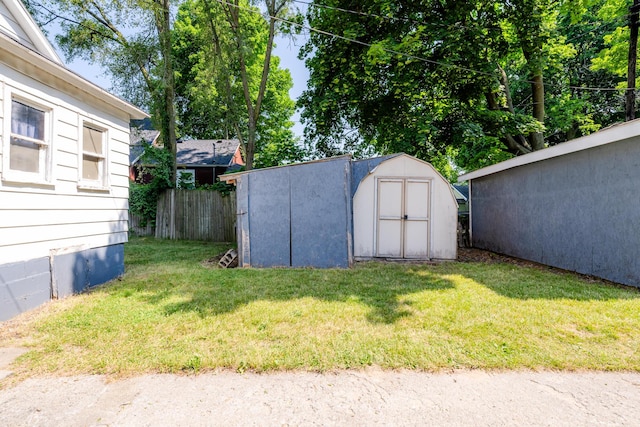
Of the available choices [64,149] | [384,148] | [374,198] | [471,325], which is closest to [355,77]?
[384,148]

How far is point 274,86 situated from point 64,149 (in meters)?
20.1

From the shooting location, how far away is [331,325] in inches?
136

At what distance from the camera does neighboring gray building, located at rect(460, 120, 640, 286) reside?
523cm

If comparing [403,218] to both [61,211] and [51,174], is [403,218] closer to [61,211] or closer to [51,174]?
[61,211]

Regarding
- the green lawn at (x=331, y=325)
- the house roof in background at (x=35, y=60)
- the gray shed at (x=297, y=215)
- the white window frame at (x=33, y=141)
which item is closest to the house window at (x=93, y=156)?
the house roof in background at (x=35, y=60)

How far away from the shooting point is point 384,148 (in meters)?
13.8

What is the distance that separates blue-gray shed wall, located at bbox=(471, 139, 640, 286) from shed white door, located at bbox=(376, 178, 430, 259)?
2.59 m

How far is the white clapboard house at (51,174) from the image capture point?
3744mm

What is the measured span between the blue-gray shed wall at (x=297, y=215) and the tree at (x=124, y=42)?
7533 millimetres

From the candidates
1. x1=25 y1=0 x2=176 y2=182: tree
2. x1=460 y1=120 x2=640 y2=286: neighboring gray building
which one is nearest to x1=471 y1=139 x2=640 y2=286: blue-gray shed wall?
x1=460 y1=120 x2=640 y2=286: neighboring gray building

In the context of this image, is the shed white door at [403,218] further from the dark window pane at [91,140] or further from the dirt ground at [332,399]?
the dark window pane at [91,140]

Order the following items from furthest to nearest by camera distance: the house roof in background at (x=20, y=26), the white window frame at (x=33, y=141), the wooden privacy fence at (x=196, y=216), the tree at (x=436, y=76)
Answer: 1. the wooden privacy fence at (x=196, y=216)
2. the tree at (x=436, y=76)
3. the house roof in background at (x=20, y=26)
4. the white window frame at (x=33, y=141)

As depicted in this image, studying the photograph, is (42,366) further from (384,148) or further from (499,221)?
(384,148)

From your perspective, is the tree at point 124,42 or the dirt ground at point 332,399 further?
the tree at point 124,42
